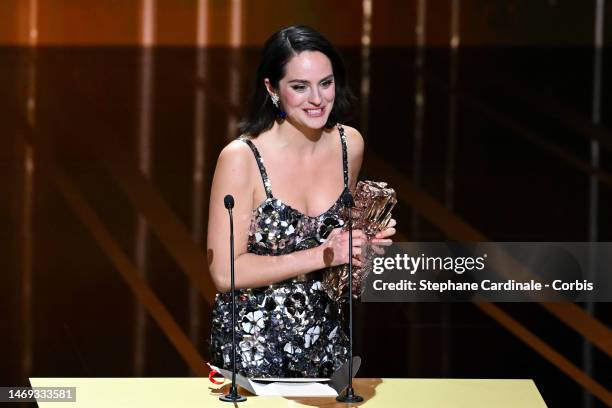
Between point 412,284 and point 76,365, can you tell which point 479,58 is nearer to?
point 76,365

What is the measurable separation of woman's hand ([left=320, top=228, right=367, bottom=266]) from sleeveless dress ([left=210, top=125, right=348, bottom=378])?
14 centimetres

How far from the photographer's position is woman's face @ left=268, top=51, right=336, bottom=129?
324cm

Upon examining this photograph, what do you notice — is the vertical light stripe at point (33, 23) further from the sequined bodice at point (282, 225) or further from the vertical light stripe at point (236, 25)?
the sequined bodice at point (282, 225)

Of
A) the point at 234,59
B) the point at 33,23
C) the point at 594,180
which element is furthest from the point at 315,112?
the point at 33,23

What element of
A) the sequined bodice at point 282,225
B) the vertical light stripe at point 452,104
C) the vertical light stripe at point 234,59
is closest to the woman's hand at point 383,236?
the sequined bodice at point 282,225

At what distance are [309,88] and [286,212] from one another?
0.32 meters

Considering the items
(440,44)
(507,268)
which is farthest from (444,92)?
(507,268)

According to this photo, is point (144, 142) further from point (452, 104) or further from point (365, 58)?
point (365, 58)

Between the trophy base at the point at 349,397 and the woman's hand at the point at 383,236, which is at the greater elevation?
the woman's hand at the point at 383,236

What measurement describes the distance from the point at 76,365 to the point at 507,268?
2029 mm

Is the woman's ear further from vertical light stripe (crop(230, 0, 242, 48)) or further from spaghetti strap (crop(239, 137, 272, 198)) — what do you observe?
vertical light stripe (crop(230, 0, 242, 48))

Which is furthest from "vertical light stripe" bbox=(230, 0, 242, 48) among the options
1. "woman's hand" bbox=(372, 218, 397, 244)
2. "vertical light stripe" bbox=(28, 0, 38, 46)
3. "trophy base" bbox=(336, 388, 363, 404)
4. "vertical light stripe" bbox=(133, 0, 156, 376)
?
"trophy base" bbox=(336, 388, 363, 404)

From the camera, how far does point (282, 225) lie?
336 centimetres

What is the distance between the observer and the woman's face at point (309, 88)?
10.6 feet
